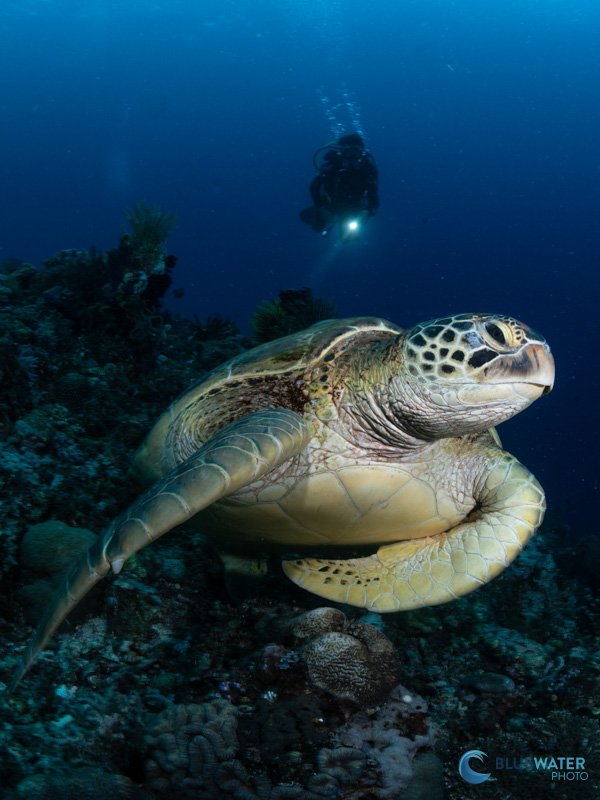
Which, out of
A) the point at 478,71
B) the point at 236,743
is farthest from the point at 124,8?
the point at 236,743

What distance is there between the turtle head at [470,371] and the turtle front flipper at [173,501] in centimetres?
62

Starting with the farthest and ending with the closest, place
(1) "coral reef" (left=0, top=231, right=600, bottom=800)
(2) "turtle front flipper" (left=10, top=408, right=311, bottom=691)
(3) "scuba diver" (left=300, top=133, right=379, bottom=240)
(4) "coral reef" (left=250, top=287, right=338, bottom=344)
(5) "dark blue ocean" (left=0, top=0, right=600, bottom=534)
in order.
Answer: (5) "dark blue ocean" (left=0, top=0, right=600, bottom=534) < (3) "scuba diver" (left=300, top=133, right=379, bottom=240) < (4) "coral reef" (left=250, top=287, right=338, bottom=344) < (1) "coral reef" (left=0, top=231, right=600, bottom=800) < (2) "turtle front flipper" (left=10, top=408, right=311, bottom=691)

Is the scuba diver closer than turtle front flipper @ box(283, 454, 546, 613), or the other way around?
turtle front flipper @ box(283, 454, 546, 613)

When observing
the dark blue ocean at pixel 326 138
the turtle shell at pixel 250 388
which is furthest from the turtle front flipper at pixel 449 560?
the dark blue ocean at pixel 326 138

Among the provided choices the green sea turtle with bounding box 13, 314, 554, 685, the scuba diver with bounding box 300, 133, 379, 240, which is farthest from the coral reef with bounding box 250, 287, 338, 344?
the scuba diver with bounding box 300, 133, 379, 240

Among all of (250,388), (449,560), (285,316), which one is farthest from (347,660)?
(285,316)

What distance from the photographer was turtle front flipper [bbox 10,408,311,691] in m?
1.38

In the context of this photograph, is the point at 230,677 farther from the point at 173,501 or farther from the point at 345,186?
the point at 345,186

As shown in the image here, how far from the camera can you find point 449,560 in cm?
232

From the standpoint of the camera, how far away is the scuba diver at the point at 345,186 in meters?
11.8

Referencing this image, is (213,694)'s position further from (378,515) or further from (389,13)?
(389,13)

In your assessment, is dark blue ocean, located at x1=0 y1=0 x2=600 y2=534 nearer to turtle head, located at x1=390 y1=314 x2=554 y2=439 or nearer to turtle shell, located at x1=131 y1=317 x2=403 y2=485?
turtle shell, located at x1=131 y1=317 x2=403 y2=485

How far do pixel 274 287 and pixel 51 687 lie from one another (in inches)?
3483

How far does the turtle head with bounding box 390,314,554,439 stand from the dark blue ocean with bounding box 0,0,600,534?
164 ft
